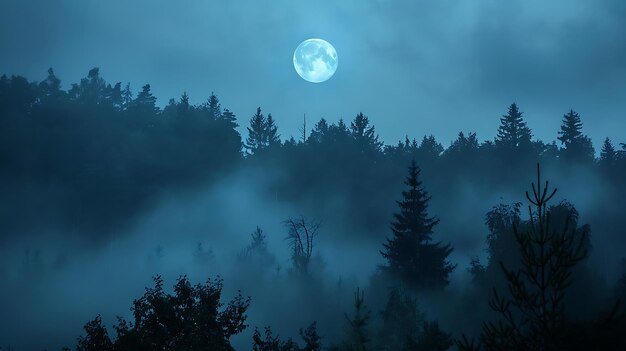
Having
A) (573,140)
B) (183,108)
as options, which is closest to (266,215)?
(183,108)

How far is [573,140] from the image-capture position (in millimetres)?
115500

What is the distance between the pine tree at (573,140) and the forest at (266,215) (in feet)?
1.32

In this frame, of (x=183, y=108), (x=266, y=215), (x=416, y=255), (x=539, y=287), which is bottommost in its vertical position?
(x=416, y=255)

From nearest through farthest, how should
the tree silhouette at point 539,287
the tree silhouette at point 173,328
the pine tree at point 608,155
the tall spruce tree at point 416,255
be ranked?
the tree silhouette at point 539,287 → the tree silhouette at point 173,328 → the tall spruce tree at point 416,255 → the pine tree at point 608,155

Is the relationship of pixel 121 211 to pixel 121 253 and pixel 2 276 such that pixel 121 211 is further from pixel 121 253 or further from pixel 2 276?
pixel 2 276

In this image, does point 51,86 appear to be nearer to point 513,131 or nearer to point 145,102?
point 145,102

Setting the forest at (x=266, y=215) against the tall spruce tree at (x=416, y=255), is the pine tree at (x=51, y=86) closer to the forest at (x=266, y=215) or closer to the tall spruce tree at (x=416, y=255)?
the forest at (x=266, y=215)

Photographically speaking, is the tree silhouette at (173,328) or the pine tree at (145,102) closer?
the tree silhouette at (173,328)

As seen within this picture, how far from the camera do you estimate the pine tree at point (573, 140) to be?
11212cm

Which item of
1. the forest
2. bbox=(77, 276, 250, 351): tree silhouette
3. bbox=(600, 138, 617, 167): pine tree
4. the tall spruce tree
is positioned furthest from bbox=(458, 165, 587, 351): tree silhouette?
bbox=(600, 138, 617, 167): pine tree

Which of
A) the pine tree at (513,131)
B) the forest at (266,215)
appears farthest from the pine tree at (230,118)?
the pine tree at (513,131)

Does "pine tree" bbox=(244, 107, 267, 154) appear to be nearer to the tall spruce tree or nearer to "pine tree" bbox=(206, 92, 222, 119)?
"pine tree" bbox=(206, 92, 222, 119)

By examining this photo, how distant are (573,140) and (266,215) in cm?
7339

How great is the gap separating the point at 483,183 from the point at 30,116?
9849cm
